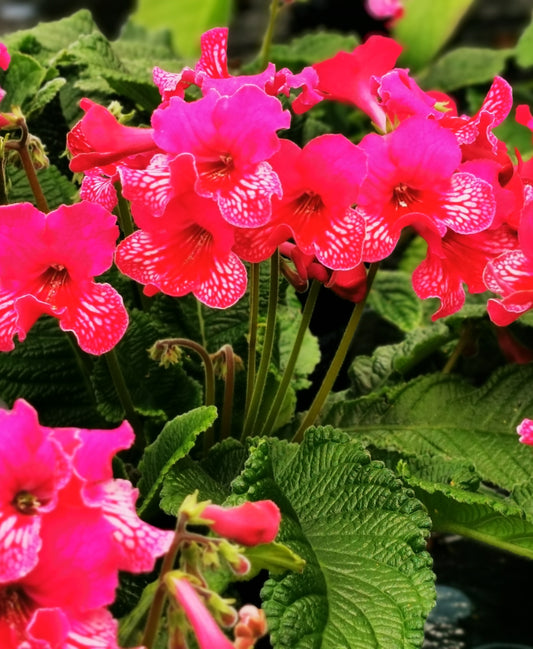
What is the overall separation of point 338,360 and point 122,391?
0.58ft

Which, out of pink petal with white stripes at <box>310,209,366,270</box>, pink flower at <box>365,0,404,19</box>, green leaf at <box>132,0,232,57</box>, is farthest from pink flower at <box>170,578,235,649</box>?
green leaf at <box>132,0,232,57</box>

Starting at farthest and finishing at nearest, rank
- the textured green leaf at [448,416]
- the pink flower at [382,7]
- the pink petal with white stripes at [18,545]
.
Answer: the pink flower at [382,7], the textured green leaf at [448,416], the pink petal with white stripes at [18,545]

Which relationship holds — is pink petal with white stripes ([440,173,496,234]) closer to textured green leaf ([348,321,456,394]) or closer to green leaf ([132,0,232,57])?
textured green leaf ([348,321,456,394])

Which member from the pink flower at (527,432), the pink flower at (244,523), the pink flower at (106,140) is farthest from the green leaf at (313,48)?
the pink flower at (244,523)

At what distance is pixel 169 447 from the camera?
2.23 feet

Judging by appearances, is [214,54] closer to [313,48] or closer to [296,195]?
[296,195]

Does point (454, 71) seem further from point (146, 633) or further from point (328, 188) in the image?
point (146, 633)

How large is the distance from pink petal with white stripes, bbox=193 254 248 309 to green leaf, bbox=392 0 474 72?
3.70 feet

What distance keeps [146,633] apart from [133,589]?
16cm

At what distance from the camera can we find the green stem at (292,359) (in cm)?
71

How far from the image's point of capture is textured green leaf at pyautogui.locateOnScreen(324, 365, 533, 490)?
818mm

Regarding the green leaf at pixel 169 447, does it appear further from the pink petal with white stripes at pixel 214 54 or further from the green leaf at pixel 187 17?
the green leaf at pixel 187 17

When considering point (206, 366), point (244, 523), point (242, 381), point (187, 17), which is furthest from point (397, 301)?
point (187, 17)

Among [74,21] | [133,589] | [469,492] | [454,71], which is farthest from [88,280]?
[454,71]
